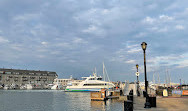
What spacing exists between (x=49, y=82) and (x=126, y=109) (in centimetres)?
17409

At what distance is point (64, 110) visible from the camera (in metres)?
27.8

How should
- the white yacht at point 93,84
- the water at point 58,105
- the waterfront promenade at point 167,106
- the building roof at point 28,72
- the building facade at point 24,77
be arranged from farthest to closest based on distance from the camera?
1. the building roof at point 28,72
2. the building facade at point 24,77
3. the white yacht at point 93,84
4. the water at point 58,105
5. the waterfront promenade at point 167,106

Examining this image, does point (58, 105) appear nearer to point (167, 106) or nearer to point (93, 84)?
point (167, 106)

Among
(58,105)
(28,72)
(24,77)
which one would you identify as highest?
(28,72)

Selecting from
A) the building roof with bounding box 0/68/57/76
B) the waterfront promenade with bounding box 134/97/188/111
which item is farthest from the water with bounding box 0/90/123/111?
the building roof with bounding box 0/68/57/76

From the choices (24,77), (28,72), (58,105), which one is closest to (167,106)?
(58,105)

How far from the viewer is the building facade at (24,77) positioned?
15725 cm

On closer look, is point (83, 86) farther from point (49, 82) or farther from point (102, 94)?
point (49, 82)

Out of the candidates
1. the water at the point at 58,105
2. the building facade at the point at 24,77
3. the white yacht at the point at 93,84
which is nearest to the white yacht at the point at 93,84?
the white yacht at the point at 93,84

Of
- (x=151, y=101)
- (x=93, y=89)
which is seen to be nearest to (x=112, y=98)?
(x=151, y=101)

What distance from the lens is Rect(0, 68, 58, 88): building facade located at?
157 meters

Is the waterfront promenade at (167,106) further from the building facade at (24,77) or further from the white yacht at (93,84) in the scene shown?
the building facade at (24,77)

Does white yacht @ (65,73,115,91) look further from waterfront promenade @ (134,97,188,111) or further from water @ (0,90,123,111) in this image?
waterfront promenade @ (134,97,188,111)

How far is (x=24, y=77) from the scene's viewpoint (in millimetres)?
166000
